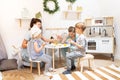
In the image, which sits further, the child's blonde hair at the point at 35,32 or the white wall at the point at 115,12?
the white wall at the point at 115,12

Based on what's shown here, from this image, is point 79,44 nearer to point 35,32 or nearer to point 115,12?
point 35,32

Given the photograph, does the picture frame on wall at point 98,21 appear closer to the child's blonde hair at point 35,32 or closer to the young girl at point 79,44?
the young girl at point 79,44

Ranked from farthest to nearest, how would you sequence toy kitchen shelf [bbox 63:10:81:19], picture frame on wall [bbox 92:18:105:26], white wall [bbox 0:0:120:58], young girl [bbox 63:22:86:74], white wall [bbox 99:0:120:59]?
toy kitchen shelf [bbox 63:10:81:19]
picture frame on wall [bbox 92:18:105:26]
white wall [bbox 99:0:120:59]
white wall [bbox 0:0:120:58]
young girl [bbox 63:22:86:74]

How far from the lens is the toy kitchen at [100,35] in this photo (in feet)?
17.3

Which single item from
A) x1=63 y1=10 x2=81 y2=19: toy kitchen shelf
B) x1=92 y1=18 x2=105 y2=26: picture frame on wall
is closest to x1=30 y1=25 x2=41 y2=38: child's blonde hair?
x1=63 y1=10 x2=81 y2=19: toy kitchen shelf

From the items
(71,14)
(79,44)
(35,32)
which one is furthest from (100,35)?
(35,32)

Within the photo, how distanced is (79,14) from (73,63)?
191cm

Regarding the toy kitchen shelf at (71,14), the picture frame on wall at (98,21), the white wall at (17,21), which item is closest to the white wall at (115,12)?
the white wall at (17,21)

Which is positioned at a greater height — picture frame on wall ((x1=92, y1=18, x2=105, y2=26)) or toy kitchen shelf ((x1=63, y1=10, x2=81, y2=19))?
toy kitchen shelf ((x1=63, y1=10, x2=81, y2=19))

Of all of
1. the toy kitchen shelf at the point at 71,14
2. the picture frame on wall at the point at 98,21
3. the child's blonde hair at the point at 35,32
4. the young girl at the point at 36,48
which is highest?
the toy kitchen shelf at the point at 71,14

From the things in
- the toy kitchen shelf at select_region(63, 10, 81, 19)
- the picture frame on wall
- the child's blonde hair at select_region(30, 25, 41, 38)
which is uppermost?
the toy kitchen shelf at select_region(63, 10, 81, 19)

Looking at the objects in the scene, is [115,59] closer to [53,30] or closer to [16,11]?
[53,30]

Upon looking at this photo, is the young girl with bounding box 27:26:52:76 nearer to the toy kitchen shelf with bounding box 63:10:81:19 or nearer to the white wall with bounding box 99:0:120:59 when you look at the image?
the toy kitchen shelf with bounding box 63:10:81:19

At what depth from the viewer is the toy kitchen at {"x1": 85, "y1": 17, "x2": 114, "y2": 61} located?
5.28 meters
